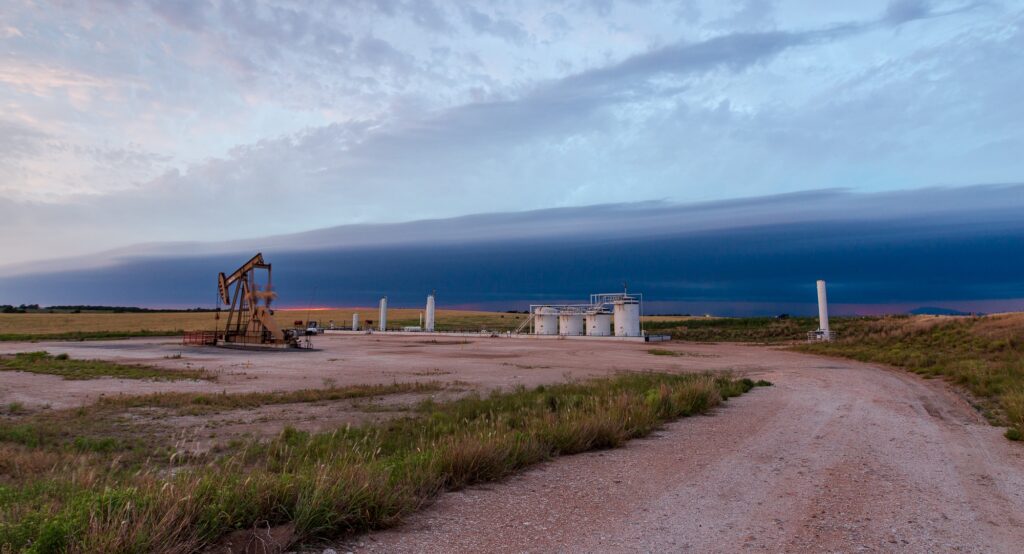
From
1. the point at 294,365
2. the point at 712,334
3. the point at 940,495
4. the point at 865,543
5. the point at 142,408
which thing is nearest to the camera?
the point at 865,543

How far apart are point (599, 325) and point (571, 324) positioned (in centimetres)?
439

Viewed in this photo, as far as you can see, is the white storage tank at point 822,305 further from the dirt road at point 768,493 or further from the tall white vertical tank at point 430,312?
the tall white vertical tank at point 430,312

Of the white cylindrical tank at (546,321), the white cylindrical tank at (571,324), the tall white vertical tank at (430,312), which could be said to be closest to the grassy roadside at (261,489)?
the white cylindrical tank at (571,324)

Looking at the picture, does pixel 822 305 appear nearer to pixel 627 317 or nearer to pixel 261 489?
pixel 627 317

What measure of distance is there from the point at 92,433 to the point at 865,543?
12999 mm

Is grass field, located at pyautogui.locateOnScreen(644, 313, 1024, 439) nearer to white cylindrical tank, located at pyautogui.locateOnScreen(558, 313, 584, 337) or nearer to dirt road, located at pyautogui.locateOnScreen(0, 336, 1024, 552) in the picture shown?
dirt road, located at pyautogui.locateOnScreen(0, 336, 1024, 552)

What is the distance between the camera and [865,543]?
5016 millimetres

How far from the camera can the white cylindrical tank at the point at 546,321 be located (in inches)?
2665

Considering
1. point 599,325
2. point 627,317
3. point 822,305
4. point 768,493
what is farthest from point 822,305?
point 768,493

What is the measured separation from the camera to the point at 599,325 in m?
62.4

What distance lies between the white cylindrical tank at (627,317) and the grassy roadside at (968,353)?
1757 cm

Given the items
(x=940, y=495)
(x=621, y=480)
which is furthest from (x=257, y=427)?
(x=940, y=495)

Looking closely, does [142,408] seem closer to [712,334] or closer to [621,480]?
[621,480]

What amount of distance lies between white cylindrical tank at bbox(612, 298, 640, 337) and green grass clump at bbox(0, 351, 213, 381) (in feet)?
143
